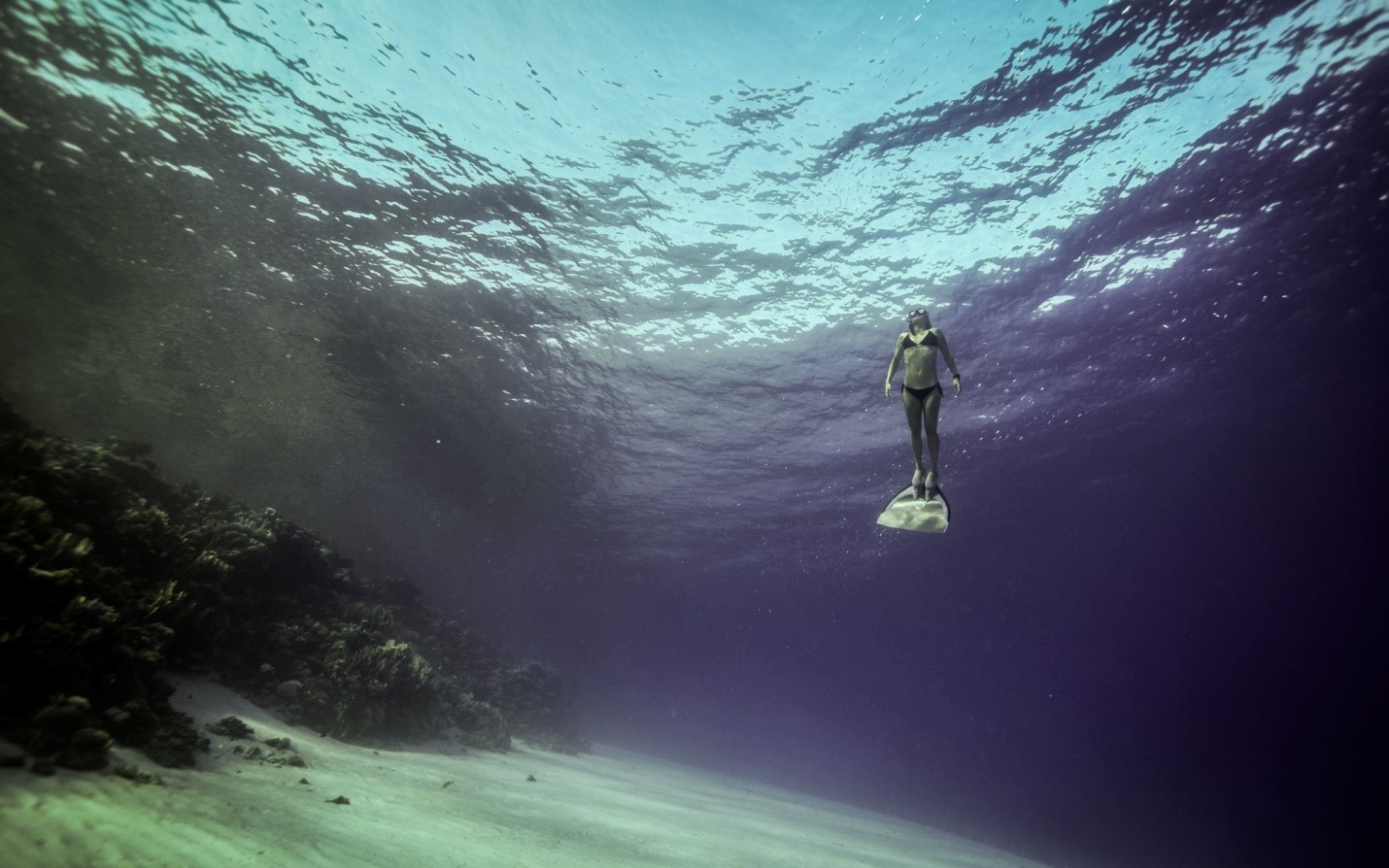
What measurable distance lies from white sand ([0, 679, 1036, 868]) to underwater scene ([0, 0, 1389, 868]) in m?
0.07

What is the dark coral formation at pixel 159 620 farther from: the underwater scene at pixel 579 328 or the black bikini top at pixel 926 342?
the black bikini top at pixel 926 342

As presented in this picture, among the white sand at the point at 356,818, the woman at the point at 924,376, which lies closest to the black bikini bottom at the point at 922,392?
the woman at the point at 924,376

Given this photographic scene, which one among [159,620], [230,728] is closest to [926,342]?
[230,728]

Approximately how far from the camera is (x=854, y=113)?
10.2 metres

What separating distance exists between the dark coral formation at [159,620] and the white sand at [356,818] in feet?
1.81

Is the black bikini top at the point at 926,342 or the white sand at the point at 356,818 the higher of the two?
the black bikini top at the point at 926,342

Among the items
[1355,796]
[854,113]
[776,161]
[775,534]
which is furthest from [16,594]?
[1355,796]

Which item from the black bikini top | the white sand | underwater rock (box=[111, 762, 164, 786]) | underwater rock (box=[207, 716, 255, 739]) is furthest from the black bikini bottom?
underwater rock (box=[207, 716, 255, 739])

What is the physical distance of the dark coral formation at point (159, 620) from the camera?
4.48 meters

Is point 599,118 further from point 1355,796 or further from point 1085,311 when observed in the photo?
point 1355,796

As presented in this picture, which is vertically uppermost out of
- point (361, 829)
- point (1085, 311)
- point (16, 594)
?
point (1085, 311)

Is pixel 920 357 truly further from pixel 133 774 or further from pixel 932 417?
pixel 133 774

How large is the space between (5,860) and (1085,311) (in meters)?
20.8

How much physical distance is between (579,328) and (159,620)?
491 inches
